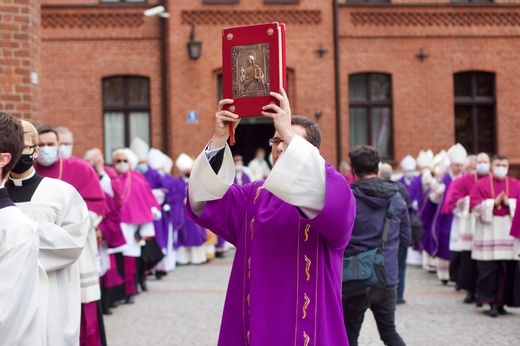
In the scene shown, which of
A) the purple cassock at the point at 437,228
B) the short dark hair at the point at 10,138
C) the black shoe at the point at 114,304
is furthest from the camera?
the purple cassock at the point at 437,228

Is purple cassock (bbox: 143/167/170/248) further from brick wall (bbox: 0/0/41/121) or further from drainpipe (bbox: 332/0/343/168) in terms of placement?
drainpipe (bbox: 332/0/343/168)

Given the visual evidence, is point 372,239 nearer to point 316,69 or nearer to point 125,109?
point 316,69

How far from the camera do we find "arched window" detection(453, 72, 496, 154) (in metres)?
24.3

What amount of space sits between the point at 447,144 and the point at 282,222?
2029 cm

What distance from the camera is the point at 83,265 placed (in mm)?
6672

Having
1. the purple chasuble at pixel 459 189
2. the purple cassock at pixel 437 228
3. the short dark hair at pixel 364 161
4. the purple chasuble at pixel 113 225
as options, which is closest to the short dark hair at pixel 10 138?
the short dark hair at pixel 364 161

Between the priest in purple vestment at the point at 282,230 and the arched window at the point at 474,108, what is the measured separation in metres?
20.8

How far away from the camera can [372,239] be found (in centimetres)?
670

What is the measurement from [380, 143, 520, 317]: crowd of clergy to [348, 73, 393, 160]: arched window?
27.1 feet

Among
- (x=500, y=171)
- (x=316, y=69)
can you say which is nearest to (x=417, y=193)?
(x=500, y=171)

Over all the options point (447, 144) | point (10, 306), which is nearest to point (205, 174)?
point (10, 306)

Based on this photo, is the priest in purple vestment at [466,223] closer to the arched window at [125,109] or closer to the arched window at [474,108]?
the arched window at [474,108]

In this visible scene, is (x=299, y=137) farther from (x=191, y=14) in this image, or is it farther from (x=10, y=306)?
(x=191, y=14)

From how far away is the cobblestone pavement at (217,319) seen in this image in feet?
30.6
